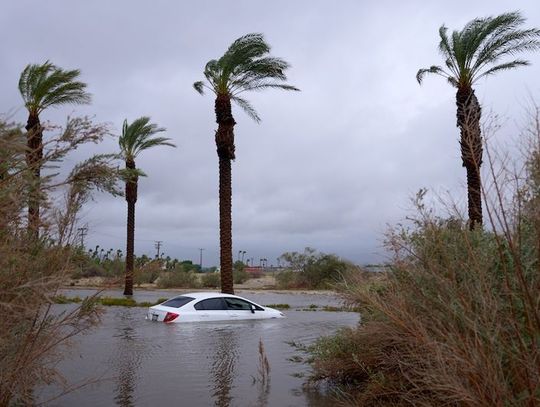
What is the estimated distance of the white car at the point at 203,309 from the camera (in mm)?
17125

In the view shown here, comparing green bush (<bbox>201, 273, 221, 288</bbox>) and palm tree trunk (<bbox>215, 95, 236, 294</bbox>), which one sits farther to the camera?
green bush (<bbox>201, 273, 221, 288</bbox>)

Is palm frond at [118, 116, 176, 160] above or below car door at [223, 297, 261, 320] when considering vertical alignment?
above

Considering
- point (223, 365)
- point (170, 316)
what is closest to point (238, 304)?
point (170, 316)

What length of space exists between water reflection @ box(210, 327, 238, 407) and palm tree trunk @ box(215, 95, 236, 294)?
29.5 feet

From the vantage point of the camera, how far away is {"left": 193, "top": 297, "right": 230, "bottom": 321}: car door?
57.2 feet

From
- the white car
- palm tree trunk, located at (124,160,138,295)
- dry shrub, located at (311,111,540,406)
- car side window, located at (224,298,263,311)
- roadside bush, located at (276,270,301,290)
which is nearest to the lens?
dry shrub, located at (311,111,540,406)

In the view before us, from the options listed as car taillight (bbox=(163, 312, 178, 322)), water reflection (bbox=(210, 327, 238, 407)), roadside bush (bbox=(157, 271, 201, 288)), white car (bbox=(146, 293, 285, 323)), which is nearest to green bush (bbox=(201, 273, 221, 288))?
roadside bush (bbox=(157, 271, 201, 288))

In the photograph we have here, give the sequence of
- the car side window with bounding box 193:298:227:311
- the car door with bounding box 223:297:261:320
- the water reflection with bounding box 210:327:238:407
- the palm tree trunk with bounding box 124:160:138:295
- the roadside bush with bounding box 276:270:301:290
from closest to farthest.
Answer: the water reflection with bounding box 210:327:238:407 → the car side window with bounding box 193:298:227:311 → the car door with bounding box 223:297:261:320 → the palm tree trunk with bounding box 124:160:138:295 → the roadside bush with bounding box 276:270:301:290

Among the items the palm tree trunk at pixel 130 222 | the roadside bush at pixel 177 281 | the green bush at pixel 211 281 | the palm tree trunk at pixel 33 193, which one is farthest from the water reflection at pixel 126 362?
the green bush at pixel 211 281

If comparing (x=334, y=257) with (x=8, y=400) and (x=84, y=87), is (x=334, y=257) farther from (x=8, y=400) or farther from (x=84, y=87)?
(x=8, y=400)

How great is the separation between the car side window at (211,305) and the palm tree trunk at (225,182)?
272 inches

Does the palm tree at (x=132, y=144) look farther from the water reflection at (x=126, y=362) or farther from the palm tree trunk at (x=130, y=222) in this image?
the water reflection at (x=126, y=362)

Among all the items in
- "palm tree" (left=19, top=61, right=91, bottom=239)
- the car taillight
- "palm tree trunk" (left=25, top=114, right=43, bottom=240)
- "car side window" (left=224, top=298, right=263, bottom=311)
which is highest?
"palm tree" (left=19, top=61, right=91, bottom=239)

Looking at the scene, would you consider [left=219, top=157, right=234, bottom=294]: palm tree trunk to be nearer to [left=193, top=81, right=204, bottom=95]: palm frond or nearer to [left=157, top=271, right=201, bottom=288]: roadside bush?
[left=193, top=81, right=204, bottom=95]: palm frond
